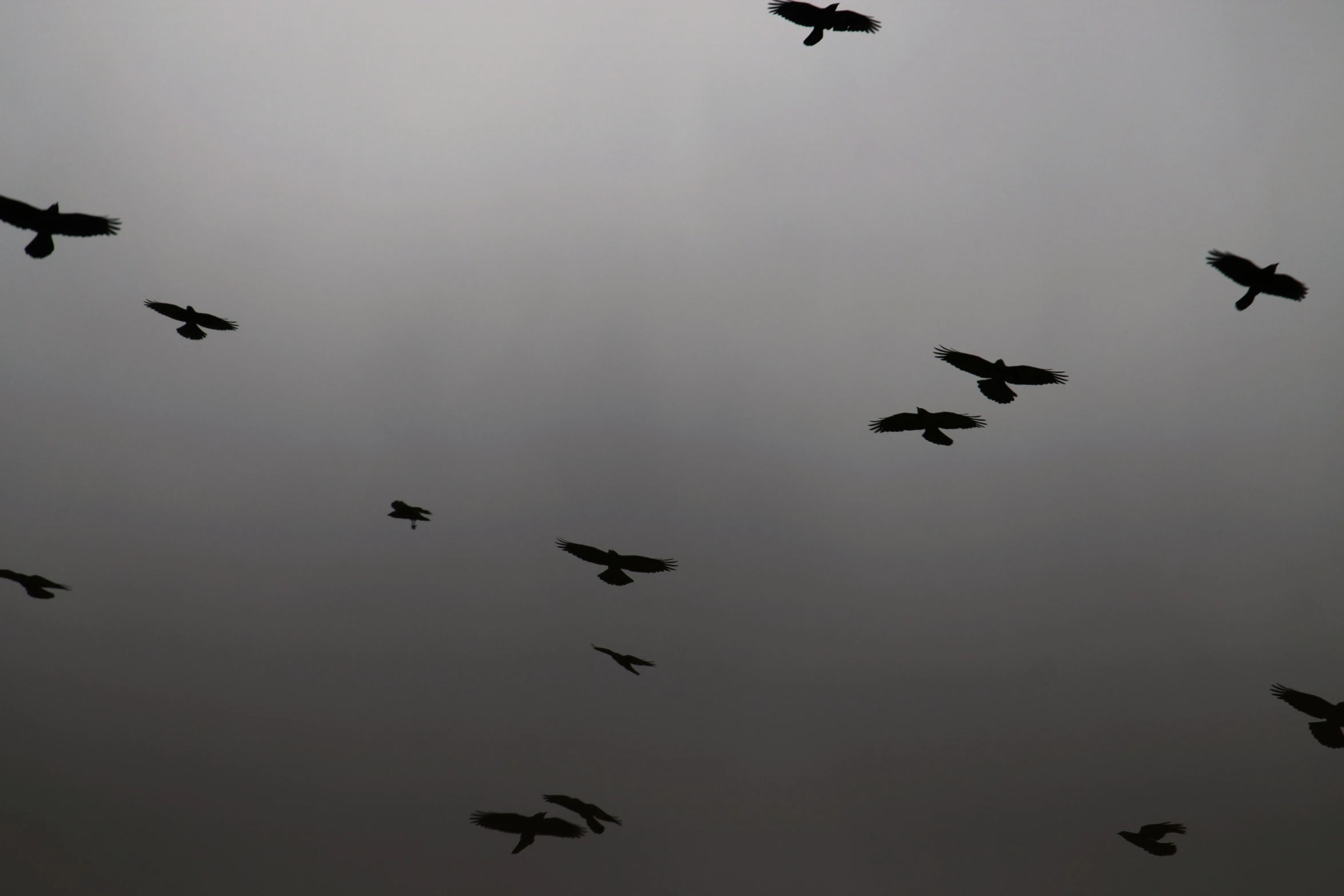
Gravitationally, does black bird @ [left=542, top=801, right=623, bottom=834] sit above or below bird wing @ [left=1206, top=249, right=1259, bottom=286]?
below

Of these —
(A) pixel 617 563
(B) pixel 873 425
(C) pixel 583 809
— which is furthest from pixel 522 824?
(B) pixel 873 425

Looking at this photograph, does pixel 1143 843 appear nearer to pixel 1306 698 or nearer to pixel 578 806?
pixel 1306 698

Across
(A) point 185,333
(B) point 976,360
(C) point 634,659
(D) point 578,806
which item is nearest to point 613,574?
(C) point 634,659

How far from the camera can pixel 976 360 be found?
350 inches

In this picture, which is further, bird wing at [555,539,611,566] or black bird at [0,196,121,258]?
bird wing at [555,539,611,566]

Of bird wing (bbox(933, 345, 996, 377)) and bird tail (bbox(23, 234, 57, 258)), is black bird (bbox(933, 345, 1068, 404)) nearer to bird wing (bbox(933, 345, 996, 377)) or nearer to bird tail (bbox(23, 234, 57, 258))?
bird wing (bbox(933, 345, 996, 377))

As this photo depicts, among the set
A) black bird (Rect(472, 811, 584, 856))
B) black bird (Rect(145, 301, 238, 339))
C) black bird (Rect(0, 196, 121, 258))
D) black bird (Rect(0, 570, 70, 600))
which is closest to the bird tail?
black bird (Rect(0, 196, 121, 258))

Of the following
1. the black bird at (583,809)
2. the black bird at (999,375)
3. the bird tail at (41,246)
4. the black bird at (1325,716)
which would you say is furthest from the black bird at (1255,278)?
the bird tail at (41,246)

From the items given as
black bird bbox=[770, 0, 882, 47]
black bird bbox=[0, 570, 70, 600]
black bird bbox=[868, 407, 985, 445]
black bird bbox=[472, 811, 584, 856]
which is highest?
black bird bbox=[770, 0, 882, 47]

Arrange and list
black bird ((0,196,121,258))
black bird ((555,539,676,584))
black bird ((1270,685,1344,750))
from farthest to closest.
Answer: black bird ((555,539,676,584)), black bird ((1270,685,1344,750)), black bird ((0,196,121,258))

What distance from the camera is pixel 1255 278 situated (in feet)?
26.5

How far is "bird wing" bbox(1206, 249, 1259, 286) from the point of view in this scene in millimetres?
8016

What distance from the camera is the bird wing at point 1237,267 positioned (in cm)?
802

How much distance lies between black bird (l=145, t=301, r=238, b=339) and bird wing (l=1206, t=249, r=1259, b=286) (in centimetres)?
917
